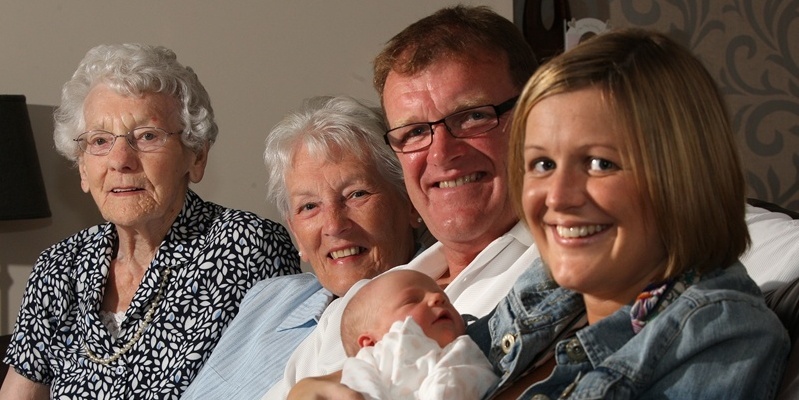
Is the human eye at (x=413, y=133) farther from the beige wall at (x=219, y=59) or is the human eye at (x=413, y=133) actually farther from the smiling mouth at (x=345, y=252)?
the beige wall at (x=219, y=59)

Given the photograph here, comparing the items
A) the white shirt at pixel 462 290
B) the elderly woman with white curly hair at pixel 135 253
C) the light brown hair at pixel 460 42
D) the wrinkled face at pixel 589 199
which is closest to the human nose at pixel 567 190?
the wrinkled face at pixel 589 199

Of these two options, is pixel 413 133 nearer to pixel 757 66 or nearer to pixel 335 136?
pixel 335 136

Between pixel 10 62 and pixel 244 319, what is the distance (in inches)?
78.7

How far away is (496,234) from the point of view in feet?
6.41

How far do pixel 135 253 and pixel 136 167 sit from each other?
0.25 m

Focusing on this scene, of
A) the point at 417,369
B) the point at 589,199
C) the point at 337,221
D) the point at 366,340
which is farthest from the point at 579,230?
the point at 337,221

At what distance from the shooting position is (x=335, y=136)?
227 cm

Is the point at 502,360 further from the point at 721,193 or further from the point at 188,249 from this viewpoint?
the point at 188,249

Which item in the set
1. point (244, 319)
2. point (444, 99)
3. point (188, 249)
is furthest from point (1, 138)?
point (444, 99)

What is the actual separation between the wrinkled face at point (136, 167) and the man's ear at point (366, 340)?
4.49 feet

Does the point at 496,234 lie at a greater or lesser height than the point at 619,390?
lesser

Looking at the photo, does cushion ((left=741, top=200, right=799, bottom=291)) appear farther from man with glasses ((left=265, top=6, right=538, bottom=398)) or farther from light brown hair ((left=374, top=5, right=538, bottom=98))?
light brown hair ((left=374, top=5, right=538, bottom=98))

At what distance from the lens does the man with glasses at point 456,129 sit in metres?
1.93

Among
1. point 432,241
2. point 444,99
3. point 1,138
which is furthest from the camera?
point 1,138
